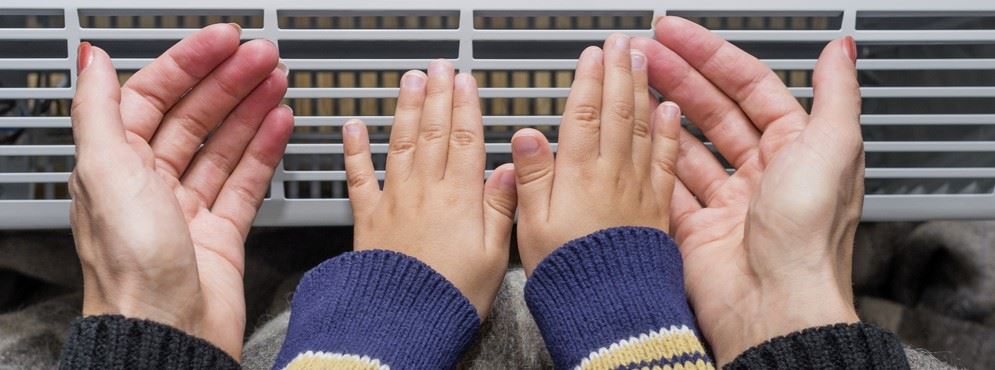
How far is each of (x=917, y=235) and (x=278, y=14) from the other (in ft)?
1.98

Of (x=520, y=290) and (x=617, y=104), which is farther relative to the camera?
(x=520, y=290)

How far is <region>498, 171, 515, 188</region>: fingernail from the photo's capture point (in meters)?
0.61

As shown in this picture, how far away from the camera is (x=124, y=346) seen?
52cm

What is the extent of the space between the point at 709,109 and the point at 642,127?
0.19ft

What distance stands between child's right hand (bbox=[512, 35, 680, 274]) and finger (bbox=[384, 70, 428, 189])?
8 cm

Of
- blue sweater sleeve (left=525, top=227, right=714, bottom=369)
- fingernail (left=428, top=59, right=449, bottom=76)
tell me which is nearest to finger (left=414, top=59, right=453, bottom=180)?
fingernail (left=428, top=59, right=449, bottom=76)

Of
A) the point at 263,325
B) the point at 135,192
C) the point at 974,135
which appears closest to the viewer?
the point at 135,192

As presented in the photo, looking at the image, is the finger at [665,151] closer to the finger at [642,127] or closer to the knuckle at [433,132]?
the finger at [642,127]

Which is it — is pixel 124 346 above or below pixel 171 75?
below

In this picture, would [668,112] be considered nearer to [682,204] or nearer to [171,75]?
[682,204]

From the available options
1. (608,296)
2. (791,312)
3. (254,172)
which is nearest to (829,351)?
(791,312)

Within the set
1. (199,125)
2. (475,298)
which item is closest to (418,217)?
(475,298)

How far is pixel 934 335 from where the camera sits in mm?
791

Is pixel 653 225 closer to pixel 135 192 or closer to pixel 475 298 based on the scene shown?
pixel 475 298
